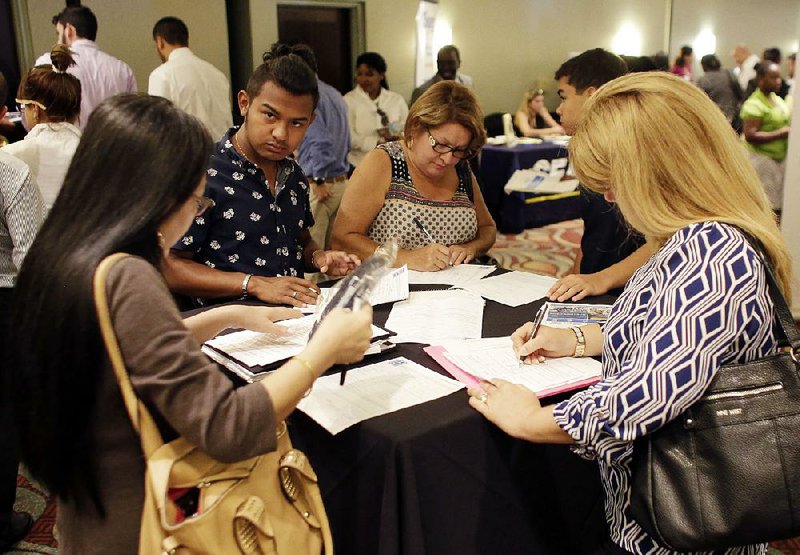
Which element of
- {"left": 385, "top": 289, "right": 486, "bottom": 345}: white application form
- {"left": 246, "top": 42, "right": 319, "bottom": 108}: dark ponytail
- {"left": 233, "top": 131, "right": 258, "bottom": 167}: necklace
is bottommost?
{"left": 385, "top": 289, "right": 486, "bottom": 345}: white application form

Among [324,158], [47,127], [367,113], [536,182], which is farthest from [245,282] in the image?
[367,113]

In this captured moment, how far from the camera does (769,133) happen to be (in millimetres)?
5082

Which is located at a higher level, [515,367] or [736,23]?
[736,23]

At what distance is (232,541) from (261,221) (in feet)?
3.92

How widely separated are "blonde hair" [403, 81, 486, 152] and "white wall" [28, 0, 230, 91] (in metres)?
5.10

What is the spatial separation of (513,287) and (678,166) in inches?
41.7

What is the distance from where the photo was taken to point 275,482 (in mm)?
1102

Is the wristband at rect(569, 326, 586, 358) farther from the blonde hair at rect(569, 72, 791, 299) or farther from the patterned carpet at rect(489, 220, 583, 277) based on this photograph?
the patterned carpet at rect(489, 220, 583, 277)

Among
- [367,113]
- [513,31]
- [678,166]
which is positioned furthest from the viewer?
[513,31]

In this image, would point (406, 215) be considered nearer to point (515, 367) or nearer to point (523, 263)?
point (515, 367)

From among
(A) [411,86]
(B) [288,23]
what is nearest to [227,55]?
(B) [288,23]

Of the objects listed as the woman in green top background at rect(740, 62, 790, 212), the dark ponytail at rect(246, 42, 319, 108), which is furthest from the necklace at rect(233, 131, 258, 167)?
the woman in green top background at rect(740, 62, 790, 212)

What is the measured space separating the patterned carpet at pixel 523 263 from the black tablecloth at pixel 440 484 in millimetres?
1243

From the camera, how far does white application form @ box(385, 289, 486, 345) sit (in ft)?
5.67
